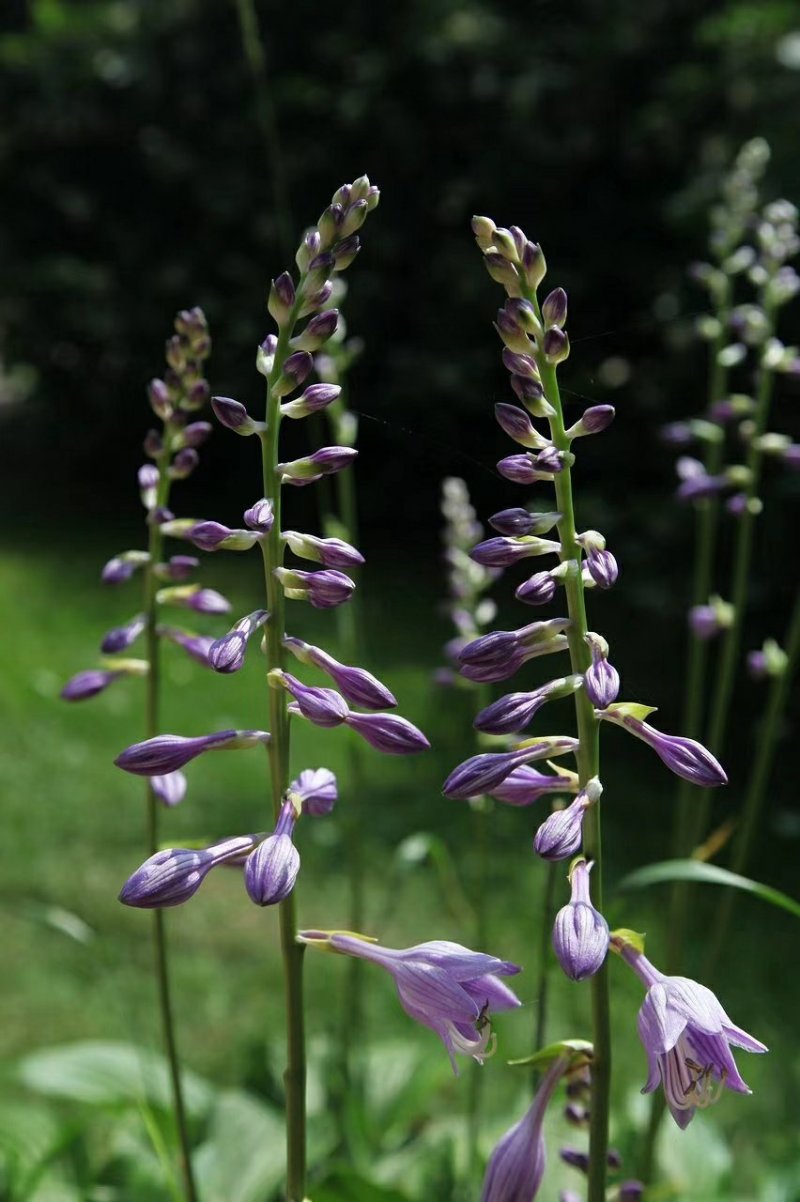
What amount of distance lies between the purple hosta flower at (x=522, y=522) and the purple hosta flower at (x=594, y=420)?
0.10 meters

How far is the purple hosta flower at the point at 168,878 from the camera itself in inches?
48.7

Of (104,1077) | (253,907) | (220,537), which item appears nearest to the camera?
(220,537)

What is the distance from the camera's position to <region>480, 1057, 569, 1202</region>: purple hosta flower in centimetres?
131

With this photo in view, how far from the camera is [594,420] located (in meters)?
1.33

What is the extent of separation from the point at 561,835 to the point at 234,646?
40 centimetres

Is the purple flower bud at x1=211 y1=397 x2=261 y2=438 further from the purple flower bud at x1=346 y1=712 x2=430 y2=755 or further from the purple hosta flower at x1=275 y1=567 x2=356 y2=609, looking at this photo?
the purple flower bud at x1=346 y1=712 x2=430 y2=755

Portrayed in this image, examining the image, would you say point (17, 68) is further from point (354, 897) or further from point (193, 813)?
point (354, 897)

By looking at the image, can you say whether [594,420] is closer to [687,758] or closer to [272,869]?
[687,758]

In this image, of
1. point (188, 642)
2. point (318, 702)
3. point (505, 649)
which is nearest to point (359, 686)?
point (318, 702)

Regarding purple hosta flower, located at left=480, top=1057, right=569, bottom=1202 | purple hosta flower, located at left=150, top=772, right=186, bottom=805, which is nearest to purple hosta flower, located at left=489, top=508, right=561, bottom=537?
purple hosta flower, located at left=480, top=1057, right=569, bottom=1202

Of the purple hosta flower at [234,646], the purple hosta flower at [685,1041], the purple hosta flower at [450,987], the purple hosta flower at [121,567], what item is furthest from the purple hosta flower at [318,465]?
the purple hosta flower at [121,567]

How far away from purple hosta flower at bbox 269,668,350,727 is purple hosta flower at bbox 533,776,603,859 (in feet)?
0.81

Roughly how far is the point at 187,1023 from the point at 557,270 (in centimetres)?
595

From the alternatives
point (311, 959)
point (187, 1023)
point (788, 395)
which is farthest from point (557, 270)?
point (187, 1023)
